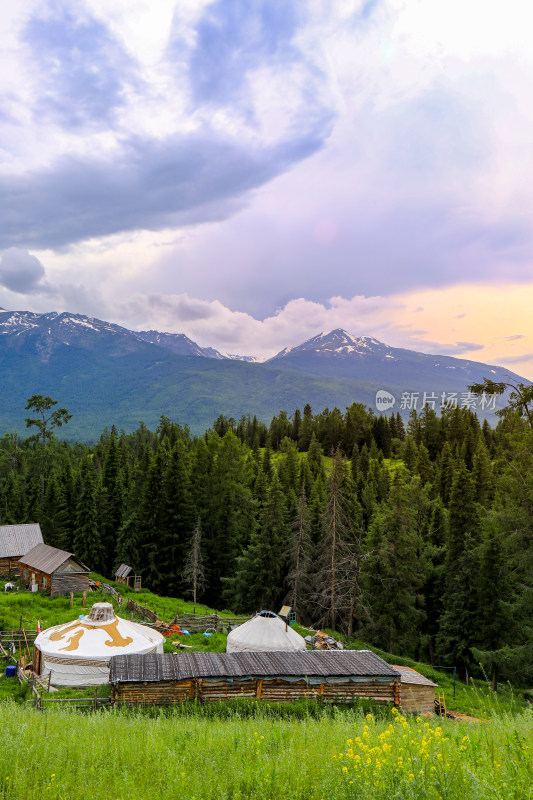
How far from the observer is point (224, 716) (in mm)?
15367

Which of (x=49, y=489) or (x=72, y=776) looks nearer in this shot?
(x=72, y=776)

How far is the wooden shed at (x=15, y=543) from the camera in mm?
48188

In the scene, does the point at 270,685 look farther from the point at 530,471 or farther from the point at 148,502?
the point at 148,502

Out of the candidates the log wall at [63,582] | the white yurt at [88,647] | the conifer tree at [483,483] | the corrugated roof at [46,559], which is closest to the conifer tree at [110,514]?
the corrugated roof at [46,559]

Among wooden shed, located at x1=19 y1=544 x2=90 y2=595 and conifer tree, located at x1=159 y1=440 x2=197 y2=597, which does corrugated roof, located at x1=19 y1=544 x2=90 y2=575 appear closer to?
wooden shed, located at x1=19 y1=544 x2=90 y2=595

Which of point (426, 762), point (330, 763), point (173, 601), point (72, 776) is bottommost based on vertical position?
point (173, 601)

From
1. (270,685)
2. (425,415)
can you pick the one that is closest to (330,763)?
(270,685)

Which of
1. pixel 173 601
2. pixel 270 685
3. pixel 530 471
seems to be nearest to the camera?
pixel 270 685

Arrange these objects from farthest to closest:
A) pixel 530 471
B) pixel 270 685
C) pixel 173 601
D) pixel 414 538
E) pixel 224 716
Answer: pixel 173 601 → pixel 414 538 → pixel 530 471 → pixel 270 685 → pixel 224 716

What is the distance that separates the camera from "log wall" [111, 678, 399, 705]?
1694 centimetres

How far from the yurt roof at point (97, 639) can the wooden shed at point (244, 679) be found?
6.41 metres

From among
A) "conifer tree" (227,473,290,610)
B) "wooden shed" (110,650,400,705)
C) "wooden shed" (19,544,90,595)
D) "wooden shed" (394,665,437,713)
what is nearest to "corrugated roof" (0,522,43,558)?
"wooden shed" (19,544,90,595)

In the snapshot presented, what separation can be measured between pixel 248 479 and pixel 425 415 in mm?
59574

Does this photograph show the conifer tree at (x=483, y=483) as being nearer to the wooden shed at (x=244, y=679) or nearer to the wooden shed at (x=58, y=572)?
the wooden shed at (x=244, y=679)
